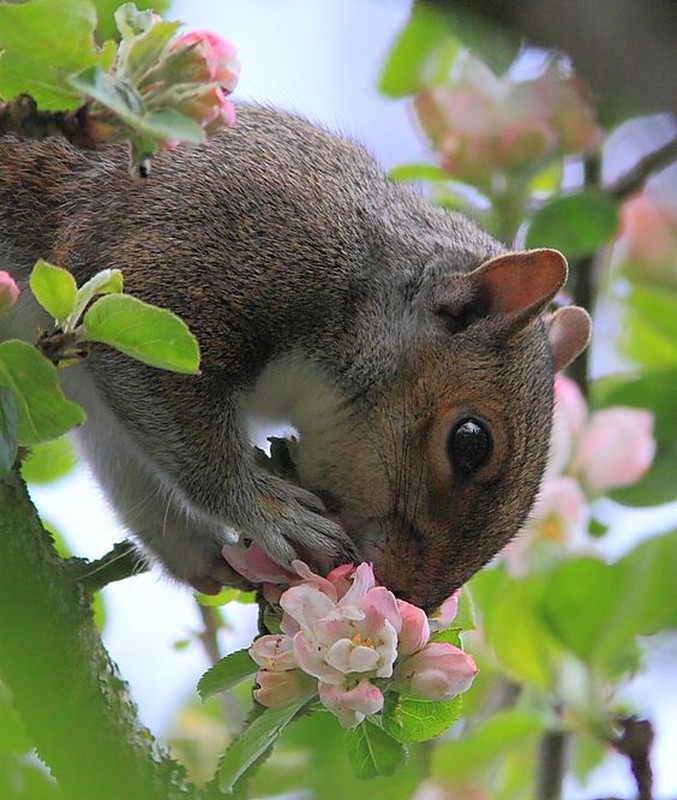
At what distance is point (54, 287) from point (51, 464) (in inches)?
48.1

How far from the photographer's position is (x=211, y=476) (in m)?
2.01

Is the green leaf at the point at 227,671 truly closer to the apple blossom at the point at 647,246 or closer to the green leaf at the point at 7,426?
the green leaf at the point at 7,426

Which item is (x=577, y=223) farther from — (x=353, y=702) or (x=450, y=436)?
(x=353, y=702)

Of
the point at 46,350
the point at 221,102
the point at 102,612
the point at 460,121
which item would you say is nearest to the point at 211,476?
the point at 102,612

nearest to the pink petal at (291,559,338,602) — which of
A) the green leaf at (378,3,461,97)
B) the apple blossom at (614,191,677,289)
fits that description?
the green leaf at (378,3,461,97)

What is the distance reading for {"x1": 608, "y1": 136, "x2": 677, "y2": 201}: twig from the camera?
281cm

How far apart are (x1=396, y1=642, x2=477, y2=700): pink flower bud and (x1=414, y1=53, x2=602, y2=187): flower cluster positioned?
5.07ft

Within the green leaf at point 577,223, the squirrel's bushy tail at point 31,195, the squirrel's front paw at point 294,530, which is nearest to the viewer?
the squirrel's front paw at point 294,530

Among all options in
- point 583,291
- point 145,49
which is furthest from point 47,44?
point 583,291

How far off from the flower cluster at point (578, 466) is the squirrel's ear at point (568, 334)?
12 cm

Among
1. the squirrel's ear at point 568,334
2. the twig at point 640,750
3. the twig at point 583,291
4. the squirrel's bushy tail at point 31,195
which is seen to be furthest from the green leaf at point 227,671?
the twig at point 583,291

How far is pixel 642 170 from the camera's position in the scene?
289 centimetres

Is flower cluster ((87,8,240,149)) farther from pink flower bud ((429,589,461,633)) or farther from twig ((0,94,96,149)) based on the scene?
pink flower bud ((429,589,461,633))

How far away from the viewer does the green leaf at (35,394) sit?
1280 mm
